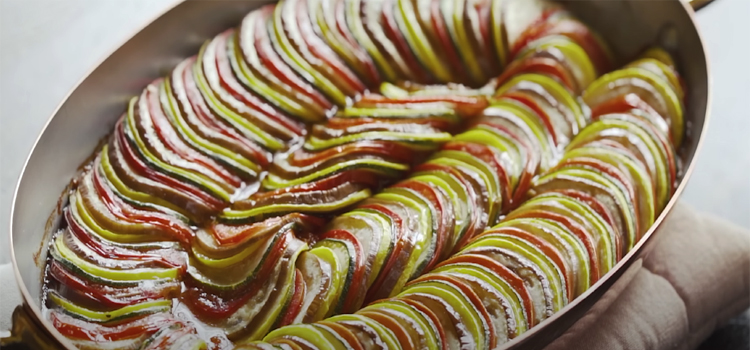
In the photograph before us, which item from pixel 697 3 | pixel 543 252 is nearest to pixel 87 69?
pixel 543 252

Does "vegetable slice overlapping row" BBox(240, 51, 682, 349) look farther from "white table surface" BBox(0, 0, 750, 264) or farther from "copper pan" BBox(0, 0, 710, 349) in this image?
"white table surface" BBox(0, 0, 750, 264)

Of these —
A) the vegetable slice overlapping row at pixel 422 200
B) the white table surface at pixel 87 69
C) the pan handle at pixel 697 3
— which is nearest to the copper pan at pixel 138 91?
the pan handle at pixel 697 3

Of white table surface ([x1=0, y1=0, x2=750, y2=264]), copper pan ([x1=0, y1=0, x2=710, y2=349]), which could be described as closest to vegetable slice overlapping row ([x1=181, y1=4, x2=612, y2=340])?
copper pan ([x1=0, y1=0, x2=710, y2=349])

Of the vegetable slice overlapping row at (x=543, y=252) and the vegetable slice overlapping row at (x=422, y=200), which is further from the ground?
the vegetable slice overlapping row at (x=422, y=200)

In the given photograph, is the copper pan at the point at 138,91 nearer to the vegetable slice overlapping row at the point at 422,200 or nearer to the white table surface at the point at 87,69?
the vegetable slice overlapping row at the point at 422,200

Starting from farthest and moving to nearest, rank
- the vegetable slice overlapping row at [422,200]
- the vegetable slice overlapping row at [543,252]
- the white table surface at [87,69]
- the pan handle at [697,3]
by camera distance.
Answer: the white table surface at [87,69] < the pan handle at [697,3] < the vegetable slice overlapping row at [422,200] < the vegetable slice overlapping row at [543,252]

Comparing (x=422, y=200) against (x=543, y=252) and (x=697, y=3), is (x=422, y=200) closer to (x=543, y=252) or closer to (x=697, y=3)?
(x=543, y=252)

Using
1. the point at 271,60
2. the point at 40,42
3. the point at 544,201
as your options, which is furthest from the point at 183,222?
the point at 40,42
